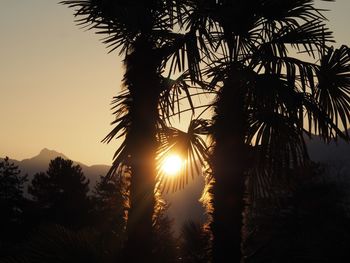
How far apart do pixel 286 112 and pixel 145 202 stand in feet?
8.70

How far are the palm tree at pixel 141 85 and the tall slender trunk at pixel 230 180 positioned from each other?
2.90 ft

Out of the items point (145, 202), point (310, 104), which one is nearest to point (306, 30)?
point (310, 104)

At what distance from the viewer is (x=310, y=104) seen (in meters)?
7.09

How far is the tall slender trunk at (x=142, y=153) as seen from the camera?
7.29m

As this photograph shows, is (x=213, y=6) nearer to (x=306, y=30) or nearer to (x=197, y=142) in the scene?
(x=306, y=30)

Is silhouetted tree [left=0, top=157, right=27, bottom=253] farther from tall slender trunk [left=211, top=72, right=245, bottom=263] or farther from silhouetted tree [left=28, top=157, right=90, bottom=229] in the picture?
tall slender trunk [left=211, top=72, right=245, bottom=263]

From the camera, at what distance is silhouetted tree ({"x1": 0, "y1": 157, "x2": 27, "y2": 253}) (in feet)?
137

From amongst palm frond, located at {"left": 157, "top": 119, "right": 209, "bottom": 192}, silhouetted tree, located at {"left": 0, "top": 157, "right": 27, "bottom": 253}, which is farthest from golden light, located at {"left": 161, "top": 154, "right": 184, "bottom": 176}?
silhouetted tree, located at {"left": 0, "top": 157, "right": 27, "bottom": 253}

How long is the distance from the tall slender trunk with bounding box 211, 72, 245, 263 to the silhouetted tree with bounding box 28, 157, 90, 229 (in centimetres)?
3841

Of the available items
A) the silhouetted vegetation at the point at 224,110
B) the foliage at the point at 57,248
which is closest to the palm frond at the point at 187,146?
the silhouetted vegetation at the point at 224,110

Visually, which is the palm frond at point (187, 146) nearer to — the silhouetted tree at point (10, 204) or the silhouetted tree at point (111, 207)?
the silhouetted tree at point (111, 207)

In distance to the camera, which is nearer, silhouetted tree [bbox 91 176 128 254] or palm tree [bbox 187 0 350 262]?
palm tree [bbox 187 0 350 262]

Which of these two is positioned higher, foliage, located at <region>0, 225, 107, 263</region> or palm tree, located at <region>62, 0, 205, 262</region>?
palm tree, located at <region>62, 0, 205, 262</region>

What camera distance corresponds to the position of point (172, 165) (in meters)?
8.73
